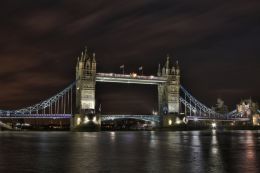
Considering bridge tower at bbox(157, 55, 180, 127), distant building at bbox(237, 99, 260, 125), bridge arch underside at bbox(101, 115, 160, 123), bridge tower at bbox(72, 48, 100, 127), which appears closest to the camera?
bridge tower at bbox(72, 48, 100, 127)

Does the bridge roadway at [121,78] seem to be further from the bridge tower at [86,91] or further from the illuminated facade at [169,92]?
the illuminated facade at [169,92]

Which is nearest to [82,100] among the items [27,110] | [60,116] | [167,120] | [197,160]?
[60,116]

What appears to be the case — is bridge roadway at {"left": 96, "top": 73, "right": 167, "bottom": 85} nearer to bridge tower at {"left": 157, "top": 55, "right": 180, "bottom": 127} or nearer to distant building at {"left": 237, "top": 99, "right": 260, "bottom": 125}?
bridge tower at {"left": 157, "top": 55, "right": 180, "bottom": 127}

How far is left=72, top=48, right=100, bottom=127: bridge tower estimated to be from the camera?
8756 cm

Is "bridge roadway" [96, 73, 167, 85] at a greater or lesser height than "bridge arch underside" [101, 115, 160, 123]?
greater

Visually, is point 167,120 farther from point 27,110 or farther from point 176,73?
point 27,110

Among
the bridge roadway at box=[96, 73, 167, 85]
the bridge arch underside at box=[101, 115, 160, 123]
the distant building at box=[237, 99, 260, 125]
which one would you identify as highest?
the bridge roadway at box=[96, 73, 167, 85]

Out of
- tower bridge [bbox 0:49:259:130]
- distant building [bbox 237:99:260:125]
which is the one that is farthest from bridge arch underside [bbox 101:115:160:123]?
distant building [bbox 237:99:260:125]

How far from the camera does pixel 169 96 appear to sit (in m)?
103

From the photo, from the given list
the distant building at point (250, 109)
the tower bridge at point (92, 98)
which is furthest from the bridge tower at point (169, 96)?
the distant building at point (250, 109)

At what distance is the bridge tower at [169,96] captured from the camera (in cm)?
10171

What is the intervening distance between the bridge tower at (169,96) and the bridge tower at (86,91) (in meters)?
19.9

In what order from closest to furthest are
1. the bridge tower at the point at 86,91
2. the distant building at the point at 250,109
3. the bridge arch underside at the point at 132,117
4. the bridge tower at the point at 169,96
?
the bridge tower at the point at 86,91
the bridge arch underside at the point at 132,117
the bridge tower at the point at 169,96
the distant building at the point at 250,109

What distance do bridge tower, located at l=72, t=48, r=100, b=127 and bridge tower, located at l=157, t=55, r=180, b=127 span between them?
19.9m
